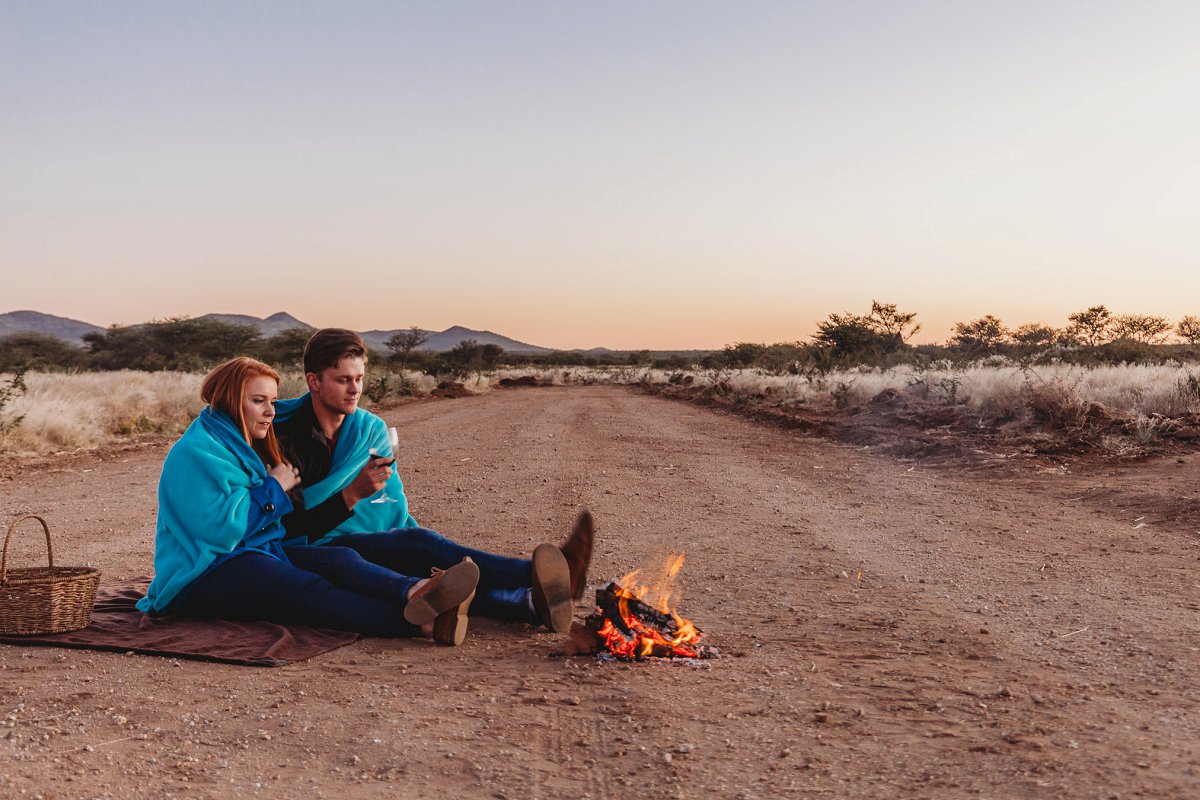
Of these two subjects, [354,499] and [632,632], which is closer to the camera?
[632,632]

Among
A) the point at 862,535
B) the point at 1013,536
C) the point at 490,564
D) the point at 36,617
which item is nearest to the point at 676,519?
the point at 862,535

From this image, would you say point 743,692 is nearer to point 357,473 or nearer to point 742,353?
point 357,473

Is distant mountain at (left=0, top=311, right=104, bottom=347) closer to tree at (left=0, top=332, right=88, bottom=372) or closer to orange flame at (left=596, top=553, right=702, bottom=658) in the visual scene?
tree at (left=0, top=332, right=88, bottom=372)

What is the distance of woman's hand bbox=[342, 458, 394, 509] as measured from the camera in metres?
4.62

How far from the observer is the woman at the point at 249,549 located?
441cm

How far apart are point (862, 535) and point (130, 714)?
540 centimetres

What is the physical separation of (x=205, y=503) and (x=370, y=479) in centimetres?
75

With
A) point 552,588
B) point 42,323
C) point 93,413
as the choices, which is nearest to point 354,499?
point 552,588

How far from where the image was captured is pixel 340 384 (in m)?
4.78

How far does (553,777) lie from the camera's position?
3002mm

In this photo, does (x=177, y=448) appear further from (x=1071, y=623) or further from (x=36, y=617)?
(x=1071, y=623)

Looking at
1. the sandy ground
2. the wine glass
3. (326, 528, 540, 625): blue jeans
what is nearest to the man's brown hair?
the wine glass

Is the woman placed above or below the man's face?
below

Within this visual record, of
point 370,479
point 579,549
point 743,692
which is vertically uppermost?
point 370,479
